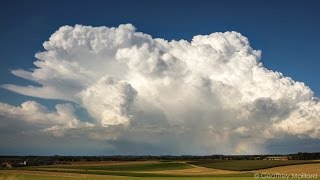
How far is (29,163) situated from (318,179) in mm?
163348

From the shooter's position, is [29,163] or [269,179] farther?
[29,163]

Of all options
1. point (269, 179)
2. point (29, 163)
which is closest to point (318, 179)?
point (269, 179)

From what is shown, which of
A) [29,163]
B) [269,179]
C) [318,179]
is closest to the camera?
[318,179]

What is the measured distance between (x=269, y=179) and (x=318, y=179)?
851cm

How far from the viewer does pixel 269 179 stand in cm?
7138

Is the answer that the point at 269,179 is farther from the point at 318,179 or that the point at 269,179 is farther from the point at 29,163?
the point at 29,163

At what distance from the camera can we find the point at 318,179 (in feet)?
218

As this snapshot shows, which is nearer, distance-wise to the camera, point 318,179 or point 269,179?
point 318,179

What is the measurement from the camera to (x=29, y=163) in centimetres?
19950

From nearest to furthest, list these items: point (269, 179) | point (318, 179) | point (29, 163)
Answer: point (318, 179)
point (269, 179)
point (29, 163)

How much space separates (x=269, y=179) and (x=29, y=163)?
510 ft
